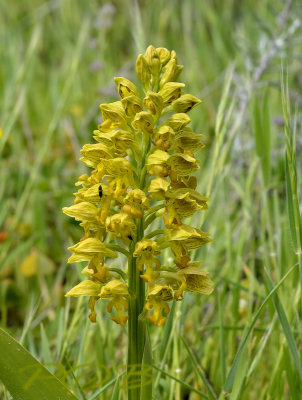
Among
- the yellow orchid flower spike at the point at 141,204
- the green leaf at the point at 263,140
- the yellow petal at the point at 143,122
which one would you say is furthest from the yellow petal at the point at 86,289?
the green leaf at the point at 263,140

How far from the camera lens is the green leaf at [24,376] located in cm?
89

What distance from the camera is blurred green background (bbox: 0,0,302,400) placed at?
4.52 feet

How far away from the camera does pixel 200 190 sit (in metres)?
2.02

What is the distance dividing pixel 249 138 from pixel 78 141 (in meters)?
1.10

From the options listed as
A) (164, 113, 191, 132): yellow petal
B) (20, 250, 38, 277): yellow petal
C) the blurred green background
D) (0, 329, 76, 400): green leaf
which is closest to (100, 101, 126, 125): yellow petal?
(164, 113, 191, 132): yellow petal

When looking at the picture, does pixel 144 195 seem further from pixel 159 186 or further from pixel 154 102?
pixel 154 102

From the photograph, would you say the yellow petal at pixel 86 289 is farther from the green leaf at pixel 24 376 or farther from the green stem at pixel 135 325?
the green leaf at pixel 24 376

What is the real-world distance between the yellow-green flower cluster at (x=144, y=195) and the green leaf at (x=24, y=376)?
0.49ft

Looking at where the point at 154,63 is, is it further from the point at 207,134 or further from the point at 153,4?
the point at 153,4

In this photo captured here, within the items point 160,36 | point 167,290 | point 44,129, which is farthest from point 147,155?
point 160,36

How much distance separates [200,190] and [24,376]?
1.23 m

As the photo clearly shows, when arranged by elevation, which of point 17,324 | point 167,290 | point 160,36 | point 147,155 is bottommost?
point 17,324

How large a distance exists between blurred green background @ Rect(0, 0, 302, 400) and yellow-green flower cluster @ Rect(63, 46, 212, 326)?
192mm

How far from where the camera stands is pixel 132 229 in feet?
3.44
